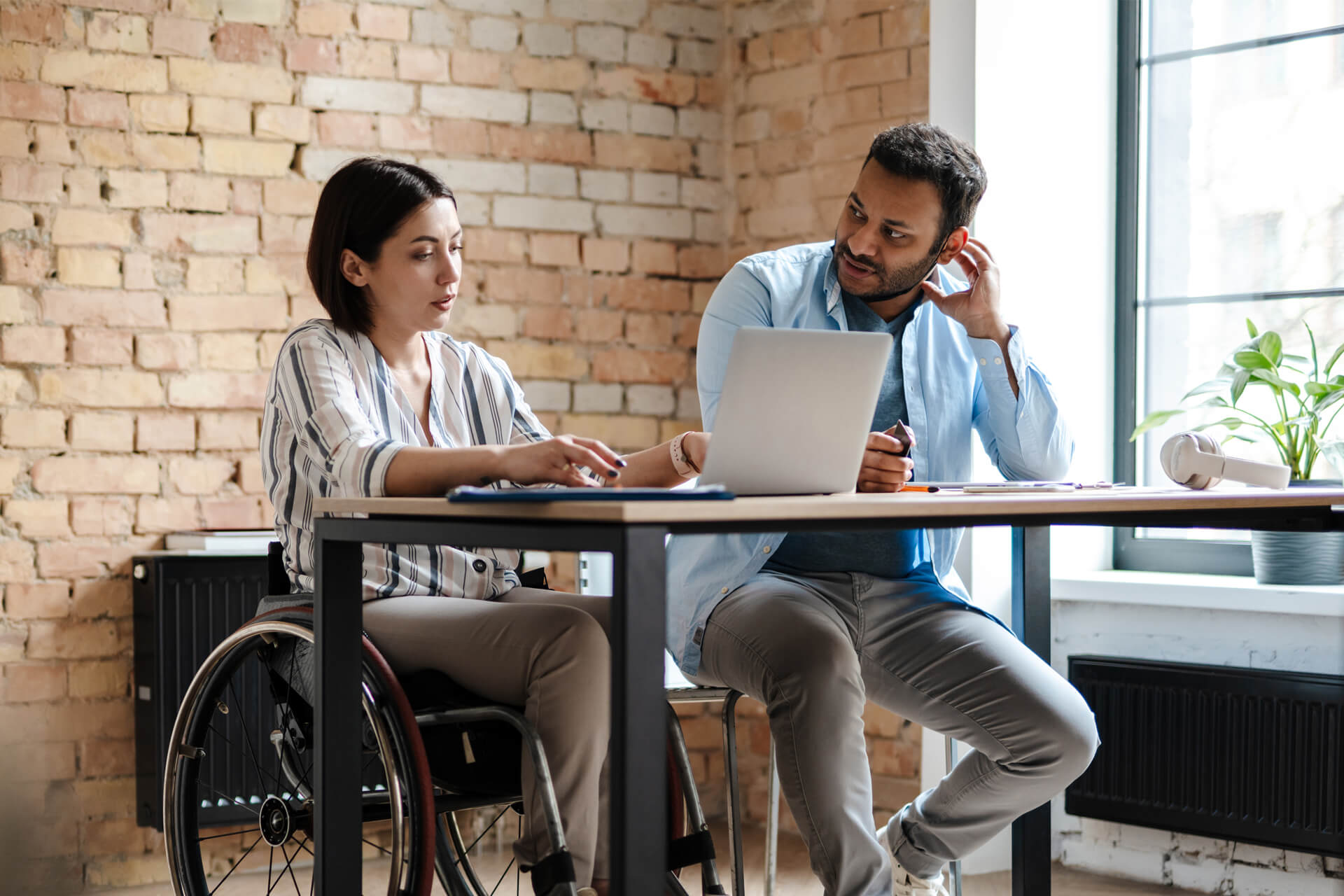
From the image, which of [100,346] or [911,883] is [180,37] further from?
[911,883]

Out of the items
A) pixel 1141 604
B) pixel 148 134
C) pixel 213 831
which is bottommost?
pixel 213 831

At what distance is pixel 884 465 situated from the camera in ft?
5.51

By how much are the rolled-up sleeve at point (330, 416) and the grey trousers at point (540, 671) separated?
206 mm

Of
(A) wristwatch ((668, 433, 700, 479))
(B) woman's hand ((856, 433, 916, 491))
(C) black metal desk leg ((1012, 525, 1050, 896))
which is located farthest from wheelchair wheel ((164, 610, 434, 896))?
(C) black metal desk leg ((1012, 525, 1050, 896))

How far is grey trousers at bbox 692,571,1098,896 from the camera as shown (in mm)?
1768

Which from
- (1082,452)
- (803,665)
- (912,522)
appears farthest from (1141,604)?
(912,522)

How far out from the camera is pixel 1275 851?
2.82m

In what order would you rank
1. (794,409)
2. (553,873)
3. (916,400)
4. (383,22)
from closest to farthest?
(794,409) → (553,873) → (916,400) → (383,22)

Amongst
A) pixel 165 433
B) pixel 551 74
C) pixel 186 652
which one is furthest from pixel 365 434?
pixel 551 74

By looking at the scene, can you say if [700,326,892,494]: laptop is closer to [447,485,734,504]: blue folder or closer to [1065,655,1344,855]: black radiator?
[447,485,734,504]: blue folder

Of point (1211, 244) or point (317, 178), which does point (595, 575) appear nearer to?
point (317, 178)

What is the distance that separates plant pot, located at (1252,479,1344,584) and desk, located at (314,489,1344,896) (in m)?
0.88

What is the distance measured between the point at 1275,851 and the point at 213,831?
7.40 ft

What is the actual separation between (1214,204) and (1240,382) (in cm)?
54
